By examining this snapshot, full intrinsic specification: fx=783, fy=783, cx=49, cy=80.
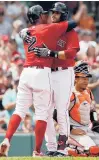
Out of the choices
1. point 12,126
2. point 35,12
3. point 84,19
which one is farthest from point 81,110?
point 84,19

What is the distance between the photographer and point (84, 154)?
1109cm

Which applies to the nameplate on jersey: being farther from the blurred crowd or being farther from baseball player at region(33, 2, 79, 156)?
the blurred crowd

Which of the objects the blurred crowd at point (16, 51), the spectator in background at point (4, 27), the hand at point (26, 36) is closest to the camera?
the hand at point (26, 36)

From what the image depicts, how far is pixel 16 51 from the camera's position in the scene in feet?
54.0

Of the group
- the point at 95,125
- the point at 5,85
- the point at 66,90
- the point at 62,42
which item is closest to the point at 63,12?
the point at 62,42

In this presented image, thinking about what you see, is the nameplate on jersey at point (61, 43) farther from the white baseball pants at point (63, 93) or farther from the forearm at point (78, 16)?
the forearm at point (78, 16)

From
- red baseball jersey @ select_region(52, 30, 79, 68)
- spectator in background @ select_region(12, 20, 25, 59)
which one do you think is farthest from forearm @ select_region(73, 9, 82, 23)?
red baseball jersey @ select_region(52, 30, 79, 68)

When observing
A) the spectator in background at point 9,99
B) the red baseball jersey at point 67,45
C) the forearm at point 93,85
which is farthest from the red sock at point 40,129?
the forearm at point 93,85

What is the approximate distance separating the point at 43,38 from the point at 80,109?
1.24m

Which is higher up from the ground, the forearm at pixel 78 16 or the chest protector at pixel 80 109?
the forearm at pixel 78 16

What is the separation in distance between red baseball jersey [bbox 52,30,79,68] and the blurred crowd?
291cm

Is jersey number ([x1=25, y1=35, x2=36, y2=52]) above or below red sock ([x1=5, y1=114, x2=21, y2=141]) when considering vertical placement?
above

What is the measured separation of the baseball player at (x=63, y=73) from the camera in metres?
10.6

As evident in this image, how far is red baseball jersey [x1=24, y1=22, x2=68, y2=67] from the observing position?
1054 centimetres
